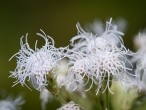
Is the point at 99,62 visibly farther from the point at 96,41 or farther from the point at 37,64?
the point at 37,64

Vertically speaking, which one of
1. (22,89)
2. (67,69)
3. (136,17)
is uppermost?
(136,17)

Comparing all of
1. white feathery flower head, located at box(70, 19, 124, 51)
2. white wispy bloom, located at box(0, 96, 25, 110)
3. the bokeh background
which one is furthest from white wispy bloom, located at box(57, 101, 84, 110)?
the bokeh background

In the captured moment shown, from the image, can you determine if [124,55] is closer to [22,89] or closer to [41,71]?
[41,71]

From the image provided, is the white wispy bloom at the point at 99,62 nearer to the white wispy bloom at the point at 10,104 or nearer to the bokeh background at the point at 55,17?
the white wispy bloom at the point at 10,104

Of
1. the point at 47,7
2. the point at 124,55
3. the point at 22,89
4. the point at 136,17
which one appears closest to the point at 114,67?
the point at 124,55

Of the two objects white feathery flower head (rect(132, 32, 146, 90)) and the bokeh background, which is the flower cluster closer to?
white feathery flower head (rect(132, 32, 146, 90))

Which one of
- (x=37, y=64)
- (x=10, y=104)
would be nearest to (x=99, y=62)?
(x=37, y=64)
